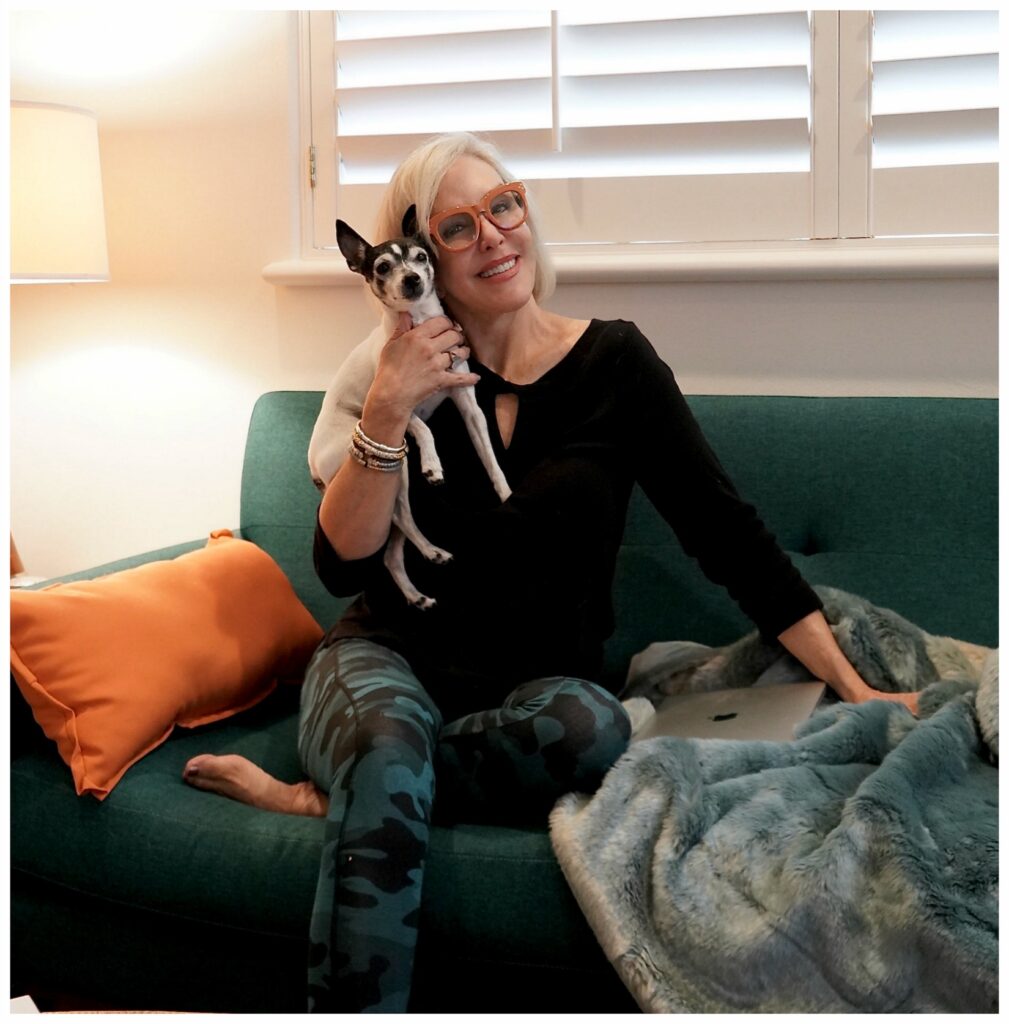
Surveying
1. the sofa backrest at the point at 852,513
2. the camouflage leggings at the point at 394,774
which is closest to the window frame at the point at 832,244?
the sofa backrest at the point at 852,513

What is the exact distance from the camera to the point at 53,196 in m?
2.22

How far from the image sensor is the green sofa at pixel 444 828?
1397 millimetres

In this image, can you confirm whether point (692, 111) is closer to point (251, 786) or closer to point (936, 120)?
point (936, 120)

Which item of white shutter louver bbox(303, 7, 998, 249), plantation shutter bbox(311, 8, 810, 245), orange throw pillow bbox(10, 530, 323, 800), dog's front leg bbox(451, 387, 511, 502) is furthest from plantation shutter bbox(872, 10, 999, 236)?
orange throw pillow bbox(10, 530, 323, 800)

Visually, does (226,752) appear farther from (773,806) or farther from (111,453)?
(111,453)

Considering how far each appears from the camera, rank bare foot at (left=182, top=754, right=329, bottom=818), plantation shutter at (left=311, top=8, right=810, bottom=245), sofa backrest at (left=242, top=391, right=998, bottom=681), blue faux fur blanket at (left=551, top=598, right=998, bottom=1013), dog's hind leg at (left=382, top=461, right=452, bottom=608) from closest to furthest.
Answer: blue faux fur blanket at (left=551, top=598, right=998, bottom=1013)
bare foot at (left=182, top=754, right=329, bottom=818)
dog's hind leg at (left=382, top=461, right=452, bottom=608)
sofa backrest at (left=242, top=391, right=998, bottom=681)
plantation shutter at (left=311, top=8, right=810, bottom=245)

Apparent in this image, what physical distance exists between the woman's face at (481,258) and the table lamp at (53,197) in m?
0.95

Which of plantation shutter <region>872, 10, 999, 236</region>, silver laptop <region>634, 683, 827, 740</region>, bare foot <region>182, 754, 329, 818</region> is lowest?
bare foot <region>182, 754, 329, 818</region>

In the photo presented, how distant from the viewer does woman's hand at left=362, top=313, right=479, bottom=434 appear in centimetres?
158

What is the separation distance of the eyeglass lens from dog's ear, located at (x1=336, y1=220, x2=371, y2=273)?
0.36 feet

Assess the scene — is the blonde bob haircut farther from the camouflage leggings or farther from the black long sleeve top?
the camouflage leggings

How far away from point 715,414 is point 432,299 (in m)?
0.60

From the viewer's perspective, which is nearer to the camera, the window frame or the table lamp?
the window frame

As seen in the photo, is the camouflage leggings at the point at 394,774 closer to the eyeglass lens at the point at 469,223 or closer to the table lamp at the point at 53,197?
the eyeglass lens at the point at 469,223
